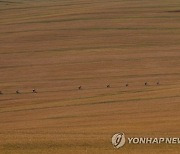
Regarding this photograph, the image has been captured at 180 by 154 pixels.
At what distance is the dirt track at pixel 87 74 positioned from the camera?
2452 cm

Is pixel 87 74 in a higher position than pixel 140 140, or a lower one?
higher

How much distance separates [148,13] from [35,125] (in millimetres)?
51878

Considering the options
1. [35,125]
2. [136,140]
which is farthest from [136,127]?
[35,125]

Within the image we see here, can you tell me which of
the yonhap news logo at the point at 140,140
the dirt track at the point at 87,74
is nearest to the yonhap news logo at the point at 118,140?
the yonhap news logo at the point at 140,140

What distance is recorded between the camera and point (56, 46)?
58.2 meters

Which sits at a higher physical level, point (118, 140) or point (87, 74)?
point (87, 74)

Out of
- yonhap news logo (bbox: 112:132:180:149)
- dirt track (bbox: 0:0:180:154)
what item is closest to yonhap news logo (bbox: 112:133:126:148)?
yonhap news logo (bbox: 112:132:180:149)

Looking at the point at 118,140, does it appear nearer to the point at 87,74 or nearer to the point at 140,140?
the point at 140,140

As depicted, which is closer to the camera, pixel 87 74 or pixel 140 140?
pixel 140 140

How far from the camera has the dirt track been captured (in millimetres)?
24519

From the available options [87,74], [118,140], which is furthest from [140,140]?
[87,74]

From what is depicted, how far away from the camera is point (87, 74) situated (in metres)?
44.8

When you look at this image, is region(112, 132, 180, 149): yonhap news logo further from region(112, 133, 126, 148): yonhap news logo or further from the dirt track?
the dirt track

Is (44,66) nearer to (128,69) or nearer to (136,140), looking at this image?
(128,69)
